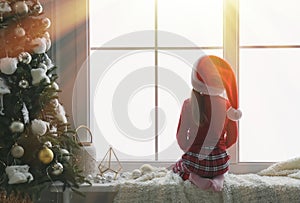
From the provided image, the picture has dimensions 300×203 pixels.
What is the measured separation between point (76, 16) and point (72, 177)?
1048 mm

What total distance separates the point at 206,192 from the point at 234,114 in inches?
16.3

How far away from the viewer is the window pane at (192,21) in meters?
3.46

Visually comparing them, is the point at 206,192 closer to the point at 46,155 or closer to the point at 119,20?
the point at 46,155

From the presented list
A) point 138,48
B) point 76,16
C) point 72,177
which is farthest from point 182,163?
point 76,16

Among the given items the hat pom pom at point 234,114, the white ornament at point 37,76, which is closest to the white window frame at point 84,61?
the hat pom pom at point 234,114

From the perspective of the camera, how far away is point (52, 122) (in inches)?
106

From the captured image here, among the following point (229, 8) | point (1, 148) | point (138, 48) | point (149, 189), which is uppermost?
point (229, 8)

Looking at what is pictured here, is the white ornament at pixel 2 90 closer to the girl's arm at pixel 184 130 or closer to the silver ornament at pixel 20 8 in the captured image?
the silver ornament at pixel 20 8

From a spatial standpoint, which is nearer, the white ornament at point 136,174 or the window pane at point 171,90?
the white ornament at point 136,174

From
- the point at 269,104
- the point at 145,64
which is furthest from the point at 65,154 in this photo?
the point at 269,104

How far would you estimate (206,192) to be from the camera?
2.84 metres

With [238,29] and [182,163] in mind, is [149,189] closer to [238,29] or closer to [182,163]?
[182,163]

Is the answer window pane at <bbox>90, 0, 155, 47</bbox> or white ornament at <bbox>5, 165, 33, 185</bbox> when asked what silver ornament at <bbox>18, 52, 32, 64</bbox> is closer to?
white ornament at <bbox>5, 165, 33, 185</bbox>

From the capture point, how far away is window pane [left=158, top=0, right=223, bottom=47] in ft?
11.4
